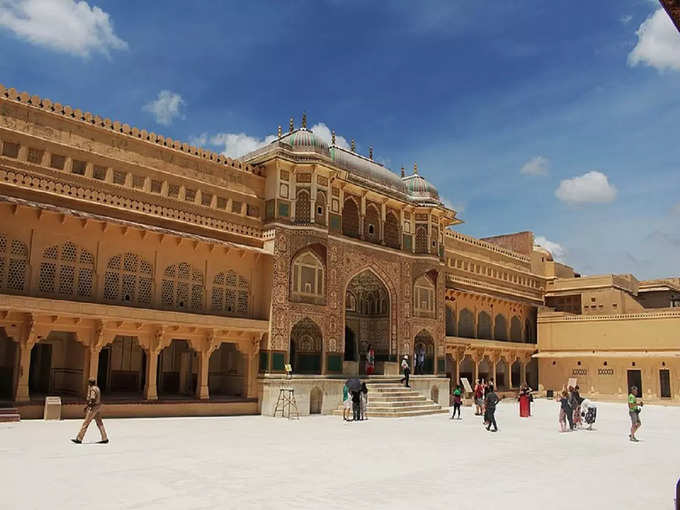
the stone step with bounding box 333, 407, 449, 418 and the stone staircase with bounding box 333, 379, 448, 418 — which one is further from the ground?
the stone staircase with bounding box 333, 379, 448, 418

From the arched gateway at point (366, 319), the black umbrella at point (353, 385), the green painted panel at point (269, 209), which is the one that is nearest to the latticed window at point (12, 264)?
the green painted panel at point (269, 209)

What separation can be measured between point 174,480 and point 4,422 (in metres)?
8.74

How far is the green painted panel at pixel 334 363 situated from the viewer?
24.1 metres

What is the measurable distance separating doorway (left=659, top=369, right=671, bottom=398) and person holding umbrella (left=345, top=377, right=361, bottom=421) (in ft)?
66.3

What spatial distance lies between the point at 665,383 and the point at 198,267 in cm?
2537

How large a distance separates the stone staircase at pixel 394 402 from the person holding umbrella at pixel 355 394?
1.38 m

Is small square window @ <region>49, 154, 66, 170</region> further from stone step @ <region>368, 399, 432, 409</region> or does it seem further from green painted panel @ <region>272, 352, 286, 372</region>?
stone step @ <region>368, 399, 432, 409</region>

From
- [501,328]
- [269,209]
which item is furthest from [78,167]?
[501,328]

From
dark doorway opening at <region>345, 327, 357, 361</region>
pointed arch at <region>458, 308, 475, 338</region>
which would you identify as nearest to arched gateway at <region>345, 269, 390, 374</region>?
dark doorway opening at <region>345, 327, 357, 361</region>

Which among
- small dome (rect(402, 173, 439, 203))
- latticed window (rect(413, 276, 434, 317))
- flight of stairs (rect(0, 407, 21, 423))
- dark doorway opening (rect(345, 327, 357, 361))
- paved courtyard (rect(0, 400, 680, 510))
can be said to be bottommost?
paved courtyard (rect(0, 400, 680, 510))

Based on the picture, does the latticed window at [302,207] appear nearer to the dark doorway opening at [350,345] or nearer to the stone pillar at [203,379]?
the stone pillar at [203,379]

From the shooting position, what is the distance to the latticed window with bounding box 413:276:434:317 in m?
28.4

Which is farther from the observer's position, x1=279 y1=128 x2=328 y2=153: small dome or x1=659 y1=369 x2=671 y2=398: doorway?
x1=659 y1=369 x2=671 y2=398: doorway

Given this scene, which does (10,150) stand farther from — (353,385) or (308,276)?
(353,385)
